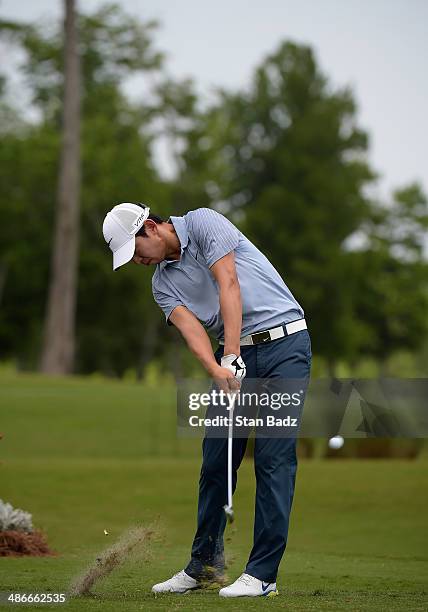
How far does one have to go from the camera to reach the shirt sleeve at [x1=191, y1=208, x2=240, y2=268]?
610 centimetres

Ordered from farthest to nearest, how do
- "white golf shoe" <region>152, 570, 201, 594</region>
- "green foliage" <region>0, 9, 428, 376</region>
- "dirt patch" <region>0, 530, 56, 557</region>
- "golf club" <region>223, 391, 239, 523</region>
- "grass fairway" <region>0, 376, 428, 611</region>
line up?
"green foliage" <region>0, 9, 428, 376</region>, "dirt patch" <region>0, 530, 56, 557</region>, "grass fairway" <region>0, 376, 428, 611</region>, "white golf shoe" <region>152, 570, 201, 594</region>, "golf club" <region>223, 391, 239, 523</region>

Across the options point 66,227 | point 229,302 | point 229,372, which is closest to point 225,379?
point 229,372

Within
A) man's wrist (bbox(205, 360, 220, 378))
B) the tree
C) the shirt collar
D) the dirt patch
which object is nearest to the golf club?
man's wrist (bbox(205, 360, 220, 378))

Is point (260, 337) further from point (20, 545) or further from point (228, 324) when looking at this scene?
point (20, 545)

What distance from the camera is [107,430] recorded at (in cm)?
2334

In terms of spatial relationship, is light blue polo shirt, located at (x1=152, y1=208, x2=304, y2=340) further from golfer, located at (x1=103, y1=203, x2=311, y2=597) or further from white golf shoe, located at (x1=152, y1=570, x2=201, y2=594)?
white golf shoe, located at (x1=152, y1=570, x2=201, y2=594)

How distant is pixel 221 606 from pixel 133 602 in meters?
0.43

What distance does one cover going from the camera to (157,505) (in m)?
15.7

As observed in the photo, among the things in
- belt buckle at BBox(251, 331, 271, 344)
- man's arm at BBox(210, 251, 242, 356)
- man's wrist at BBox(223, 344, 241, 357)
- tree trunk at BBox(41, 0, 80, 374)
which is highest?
tree trunk at BBox(41, 0, 80, 374)

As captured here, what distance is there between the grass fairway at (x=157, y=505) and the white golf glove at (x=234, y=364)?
773 millimetres

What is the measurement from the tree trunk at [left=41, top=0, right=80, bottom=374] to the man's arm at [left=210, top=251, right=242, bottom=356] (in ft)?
85.1

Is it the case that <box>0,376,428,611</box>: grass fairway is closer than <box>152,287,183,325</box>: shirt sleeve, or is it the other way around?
<box>152,287,183,325</box>: shirt sleeve

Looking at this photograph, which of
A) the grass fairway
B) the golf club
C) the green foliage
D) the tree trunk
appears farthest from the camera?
the green foliage

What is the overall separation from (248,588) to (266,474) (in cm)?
56
